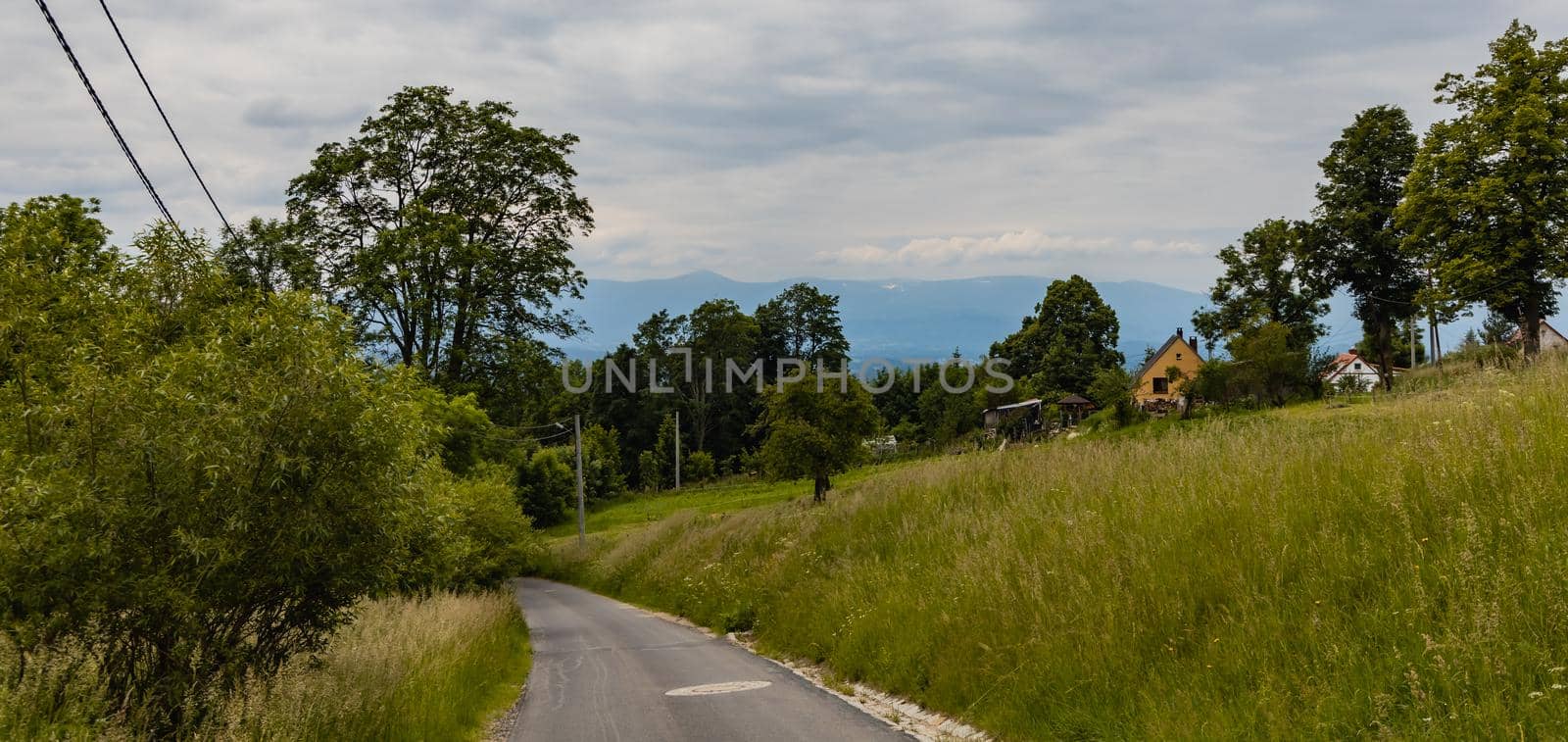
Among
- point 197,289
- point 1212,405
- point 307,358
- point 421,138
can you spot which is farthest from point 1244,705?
point 1212,405

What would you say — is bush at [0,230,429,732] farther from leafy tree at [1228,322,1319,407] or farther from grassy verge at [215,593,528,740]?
leafy tree at [1228,322,1319,407]

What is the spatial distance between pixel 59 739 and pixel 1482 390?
13.3m

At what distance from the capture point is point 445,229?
28312 mm

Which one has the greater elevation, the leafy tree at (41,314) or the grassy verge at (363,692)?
the leafy tree at (41,314)

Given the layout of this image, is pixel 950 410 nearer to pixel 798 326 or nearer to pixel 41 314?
pixel 798 326

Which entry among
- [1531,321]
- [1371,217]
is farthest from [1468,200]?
[1371,217]

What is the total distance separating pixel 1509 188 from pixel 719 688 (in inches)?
1589

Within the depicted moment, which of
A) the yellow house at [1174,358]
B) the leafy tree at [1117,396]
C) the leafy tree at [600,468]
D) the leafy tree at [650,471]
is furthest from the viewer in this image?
the yellow house at [1174,358]

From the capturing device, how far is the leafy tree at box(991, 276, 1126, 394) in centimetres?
8038

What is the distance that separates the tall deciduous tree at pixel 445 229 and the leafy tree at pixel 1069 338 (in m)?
57.5

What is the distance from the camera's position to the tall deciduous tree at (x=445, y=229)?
28.5 m

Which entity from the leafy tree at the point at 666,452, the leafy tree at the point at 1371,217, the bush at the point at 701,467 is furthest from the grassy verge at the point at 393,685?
the leafy tree at the point at 666,452

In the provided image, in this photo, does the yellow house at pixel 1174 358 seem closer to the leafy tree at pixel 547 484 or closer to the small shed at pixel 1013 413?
the small shed at pixel 1013 413

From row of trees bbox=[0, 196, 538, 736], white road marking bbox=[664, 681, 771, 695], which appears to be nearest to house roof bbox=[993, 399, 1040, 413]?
white road marking bbox=[664, 681, 771, 695]
